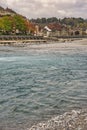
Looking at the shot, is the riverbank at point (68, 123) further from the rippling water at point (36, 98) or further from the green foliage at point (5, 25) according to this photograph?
the green foliage at point (5, 25)

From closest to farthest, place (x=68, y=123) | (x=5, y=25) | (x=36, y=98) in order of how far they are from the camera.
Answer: (x=68, y=123) → (x=36, y=98) → (x=5, y=25)


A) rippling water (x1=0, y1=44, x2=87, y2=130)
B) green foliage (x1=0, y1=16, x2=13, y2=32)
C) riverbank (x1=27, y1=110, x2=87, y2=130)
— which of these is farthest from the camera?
green foliage (x1=0, y1=16, x2=13, y2=32)

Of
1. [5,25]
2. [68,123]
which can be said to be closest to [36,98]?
[68,123]

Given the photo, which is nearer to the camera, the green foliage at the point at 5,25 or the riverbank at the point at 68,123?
the riverbank at the point at 68,123

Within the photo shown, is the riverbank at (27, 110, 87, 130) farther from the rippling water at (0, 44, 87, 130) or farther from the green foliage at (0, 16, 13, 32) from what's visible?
the green foliage at (0, 16, 13, 32)

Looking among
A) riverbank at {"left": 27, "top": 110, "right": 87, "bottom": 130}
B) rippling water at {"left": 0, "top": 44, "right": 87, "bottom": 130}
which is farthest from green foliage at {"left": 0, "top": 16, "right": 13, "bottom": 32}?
riverbank at {"left": 27, "top": 110, "right": 87, "bottom": 130}

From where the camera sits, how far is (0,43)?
15075 centimetres

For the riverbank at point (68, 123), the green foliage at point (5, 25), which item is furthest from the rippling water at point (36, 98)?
the green foliage at point (5, 25)

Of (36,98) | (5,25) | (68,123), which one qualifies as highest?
(68,123)

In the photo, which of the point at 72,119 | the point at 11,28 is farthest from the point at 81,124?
the point at 11,28

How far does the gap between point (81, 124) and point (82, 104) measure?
700 centimetres

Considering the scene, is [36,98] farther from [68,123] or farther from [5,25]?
[5,25]

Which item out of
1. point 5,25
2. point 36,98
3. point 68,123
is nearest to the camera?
point 68,123

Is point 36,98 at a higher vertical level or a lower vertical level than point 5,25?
higher
